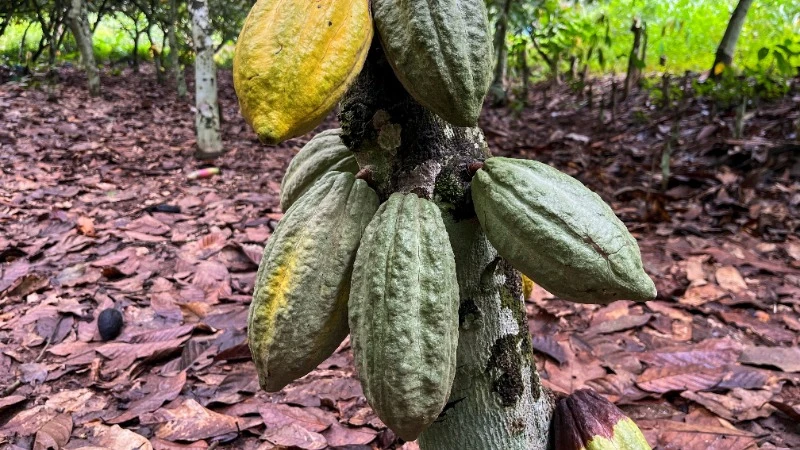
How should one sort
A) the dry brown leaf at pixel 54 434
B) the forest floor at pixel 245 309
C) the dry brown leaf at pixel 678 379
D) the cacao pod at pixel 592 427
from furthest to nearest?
the dry brown leaf at pixel 678 379 < the forest floor at pixel 245 309 < the dry brown leaf at pixel 54 434 < the cacao pod at pixel 592 427

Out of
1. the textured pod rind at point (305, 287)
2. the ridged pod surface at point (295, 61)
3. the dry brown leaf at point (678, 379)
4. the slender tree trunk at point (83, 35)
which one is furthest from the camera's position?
the slender tree trunk at point (83, 35)

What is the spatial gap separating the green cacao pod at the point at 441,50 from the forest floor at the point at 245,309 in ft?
3.80

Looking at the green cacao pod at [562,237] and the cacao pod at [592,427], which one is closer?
the green cacao pod at [562,237]

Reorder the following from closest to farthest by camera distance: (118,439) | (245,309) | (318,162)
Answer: (318,162) < (118,439) < (245,309)

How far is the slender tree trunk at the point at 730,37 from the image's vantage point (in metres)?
4.33

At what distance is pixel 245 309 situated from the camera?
2.18 m

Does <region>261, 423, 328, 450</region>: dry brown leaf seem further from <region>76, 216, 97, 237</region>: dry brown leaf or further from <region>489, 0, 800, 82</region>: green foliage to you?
<region>489, 0, 800, 82</region>: green foliage

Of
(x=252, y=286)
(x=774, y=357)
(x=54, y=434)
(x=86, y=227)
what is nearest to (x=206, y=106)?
(x=86, y=227)

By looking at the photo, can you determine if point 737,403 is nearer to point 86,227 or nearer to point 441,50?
point 441,50

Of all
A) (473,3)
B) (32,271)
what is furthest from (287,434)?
(32,271)

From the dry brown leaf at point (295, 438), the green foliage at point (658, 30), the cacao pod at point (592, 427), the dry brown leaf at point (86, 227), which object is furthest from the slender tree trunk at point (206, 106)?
the cacao pod at point (592, 427)

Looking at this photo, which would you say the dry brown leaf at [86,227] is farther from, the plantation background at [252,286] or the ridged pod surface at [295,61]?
the ridged pod surface at [295,61]

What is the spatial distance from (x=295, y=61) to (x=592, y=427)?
2.29 ft

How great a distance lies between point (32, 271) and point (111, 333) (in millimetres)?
734
